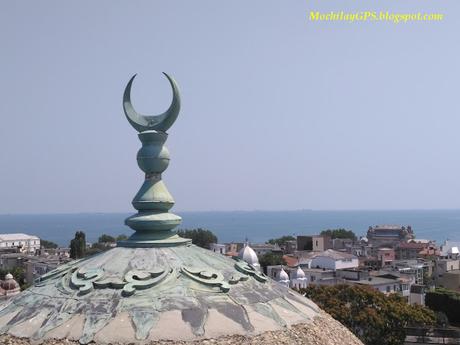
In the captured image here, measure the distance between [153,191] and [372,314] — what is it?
22290 mm

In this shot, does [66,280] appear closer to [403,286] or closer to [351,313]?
[351,313]

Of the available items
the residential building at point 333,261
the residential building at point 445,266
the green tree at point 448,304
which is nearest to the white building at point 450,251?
the residential building at point 445,266

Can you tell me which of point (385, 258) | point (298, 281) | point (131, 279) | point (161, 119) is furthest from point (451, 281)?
point (131, 279)

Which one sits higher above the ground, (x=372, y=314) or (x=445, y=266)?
(x=372, y=314)

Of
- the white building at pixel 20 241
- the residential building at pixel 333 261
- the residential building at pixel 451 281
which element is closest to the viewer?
the residential building at pixel 451 281

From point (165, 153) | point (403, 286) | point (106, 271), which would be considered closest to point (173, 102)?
point (165, 153)

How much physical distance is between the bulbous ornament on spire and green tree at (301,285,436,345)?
20934 millimetres

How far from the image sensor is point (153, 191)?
5.95 m

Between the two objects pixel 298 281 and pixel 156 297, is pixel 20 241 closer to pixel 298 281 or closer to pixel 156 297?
pixel 298 281

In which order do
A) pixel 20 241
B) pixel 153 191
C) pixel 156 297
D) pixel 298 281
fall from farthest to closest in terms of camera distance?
pixel 20 241 < pixel 298 281 < pixel 153 191 < pixel 156 297

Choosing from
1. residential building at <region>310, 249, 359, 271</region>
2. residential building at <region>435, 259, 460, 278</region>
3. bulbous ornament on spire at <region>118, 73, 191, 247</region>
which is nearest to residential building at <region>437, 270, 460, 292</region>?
residential building at <region>435, 259, 460, 278</region>

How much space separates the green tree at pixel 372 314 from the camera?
26.0m

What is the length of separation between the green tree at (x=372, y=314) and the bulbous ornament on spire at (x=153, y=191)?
20934mm

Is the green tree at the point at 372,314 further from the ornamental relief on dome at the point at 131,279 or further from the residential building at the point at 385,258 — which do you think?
the residential building at the point at 385,258
